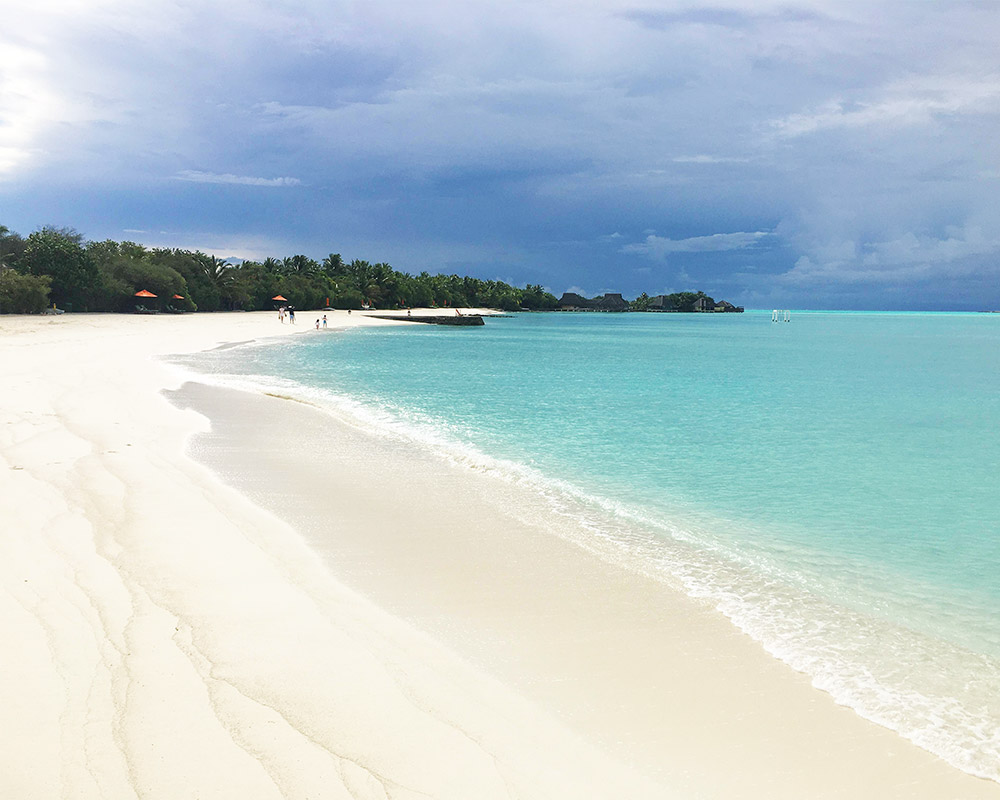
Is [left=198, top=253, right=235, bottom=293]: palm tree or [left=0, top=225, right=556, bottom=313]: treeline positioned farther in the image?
[left=198, top=253, right=235, bottom=293]: palm tree

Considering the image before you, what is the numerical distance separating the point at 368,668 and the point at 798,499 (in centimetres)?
780

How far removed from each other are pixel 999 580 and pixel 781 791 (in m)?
5.15

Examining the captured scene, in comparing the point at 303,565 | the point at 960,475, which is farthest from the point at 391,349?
the point at 303,565

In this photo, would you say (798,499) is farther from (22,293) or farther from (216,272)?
(216,272)

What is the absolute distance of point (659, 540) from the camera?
25.4 ft

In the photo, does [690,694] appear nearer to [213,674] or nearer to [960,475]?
[213,674]

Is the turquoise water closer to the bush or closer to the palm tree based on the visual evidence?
the bush

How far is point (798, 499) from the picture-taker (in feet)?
33.4

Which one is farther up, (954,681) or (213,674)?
(213,674)

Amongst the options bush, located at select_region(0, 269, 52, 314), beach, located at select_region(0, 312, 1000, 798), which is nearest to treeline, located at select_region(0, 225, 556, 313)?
bush, located at select_region(0, 269, 52, 314)

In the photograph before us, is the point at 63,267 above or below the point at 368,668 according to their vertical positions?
above

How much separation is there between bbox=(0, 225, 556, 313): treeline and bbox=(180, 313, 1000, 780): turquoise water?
42.7m

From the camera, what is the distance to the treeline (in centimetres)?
6019

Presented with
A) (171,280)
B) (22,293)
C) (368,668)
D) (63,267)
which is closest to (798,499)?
(368,668)
